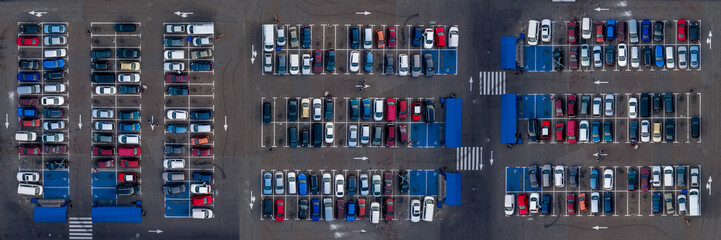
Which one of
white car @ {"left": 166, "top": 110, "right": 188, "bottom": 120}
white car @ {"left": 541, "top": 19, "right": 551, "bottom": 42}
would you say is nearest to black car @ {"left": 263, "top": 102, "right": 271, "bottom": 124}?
white car @ {"left": 166, "top": 110, "right": 188, "bottom": 120}

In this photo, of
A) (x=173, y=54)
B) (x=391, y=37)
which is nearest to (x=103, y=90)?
(x=173, y=54)

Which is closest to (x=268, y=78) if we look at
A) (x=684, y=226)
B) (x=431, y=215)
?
(x=431, y=215)

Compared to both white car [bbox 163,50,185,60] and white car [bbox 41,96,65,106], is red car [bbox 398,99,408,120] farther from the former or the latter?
white car [bbox 41,96,65,106]

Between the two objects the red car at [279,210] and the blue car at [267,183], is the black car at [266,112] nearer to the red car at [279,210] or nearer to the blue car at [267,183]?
the blue car at [267,183]

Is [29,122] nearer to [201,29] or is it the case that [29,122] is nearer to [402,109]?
[201,29]

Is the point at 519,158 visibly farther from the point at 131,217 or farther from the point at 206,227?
the point at 131,217

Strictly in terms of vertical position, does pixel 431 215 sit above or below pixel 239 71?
below

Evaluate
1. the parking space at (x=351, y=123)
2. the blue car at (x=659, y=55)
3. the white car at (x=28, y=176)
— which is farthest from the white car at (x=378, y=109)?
the white car at (x=28, y=176)
